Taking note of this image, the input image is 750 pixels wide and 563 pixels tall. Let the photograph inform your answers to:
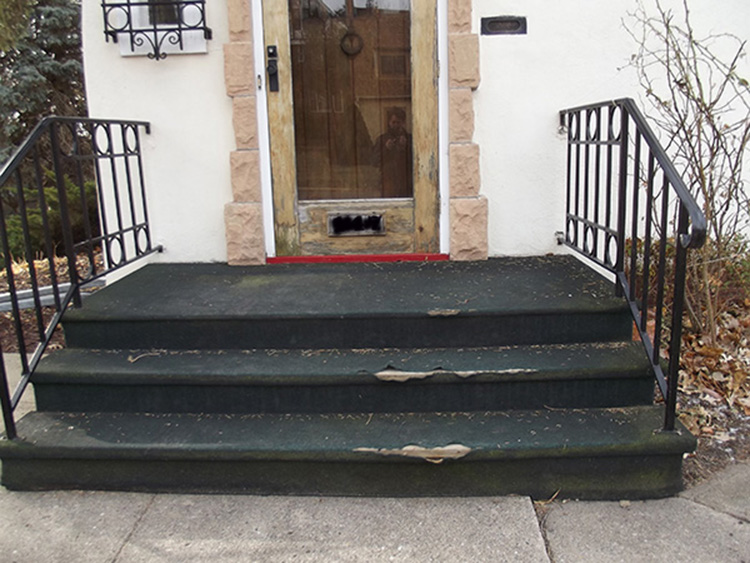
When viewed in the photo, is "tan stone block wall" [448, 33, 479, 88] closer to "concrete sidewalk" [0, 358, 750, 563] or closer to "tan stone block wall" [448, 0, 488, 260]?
"tan stone block wall" [448, 0, 488, 260]

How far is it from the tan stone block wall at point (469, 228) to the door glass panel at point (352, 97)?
0.33 m

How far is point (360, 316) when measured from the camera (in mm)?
2875

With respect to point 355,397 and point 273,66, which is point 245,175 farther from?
point 355,397

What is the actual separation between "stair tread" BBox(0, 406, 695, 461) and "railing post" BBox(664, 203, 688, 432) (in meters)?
0.10

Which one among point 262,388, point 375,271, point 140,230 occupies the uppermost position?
point 140,230

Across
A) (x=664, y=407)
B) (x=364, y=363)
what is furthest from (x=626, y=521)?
(x=364, y=363)

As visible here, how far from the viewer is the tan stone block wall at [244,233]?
150 inches

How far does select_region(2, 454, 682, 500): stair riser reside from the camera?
2.42m

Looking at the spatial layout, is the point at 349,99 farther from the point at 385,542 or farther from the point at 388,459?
the point at 385,542

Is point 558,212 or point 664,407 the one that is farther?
point 558,212

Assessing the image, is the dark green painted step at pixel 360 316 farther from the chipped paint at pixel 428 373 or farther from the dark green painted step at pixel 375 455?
the dark green painted step at pixel 375 455

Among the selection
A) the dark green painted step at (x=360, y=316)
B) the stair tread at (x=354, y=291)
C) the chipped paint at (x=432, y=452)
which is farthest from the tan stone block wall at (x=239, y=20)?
the chipped paint at (x=432, y=452)

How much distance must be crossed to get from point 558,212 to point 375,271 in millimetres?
1134

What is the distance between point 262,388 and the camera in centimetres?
269
